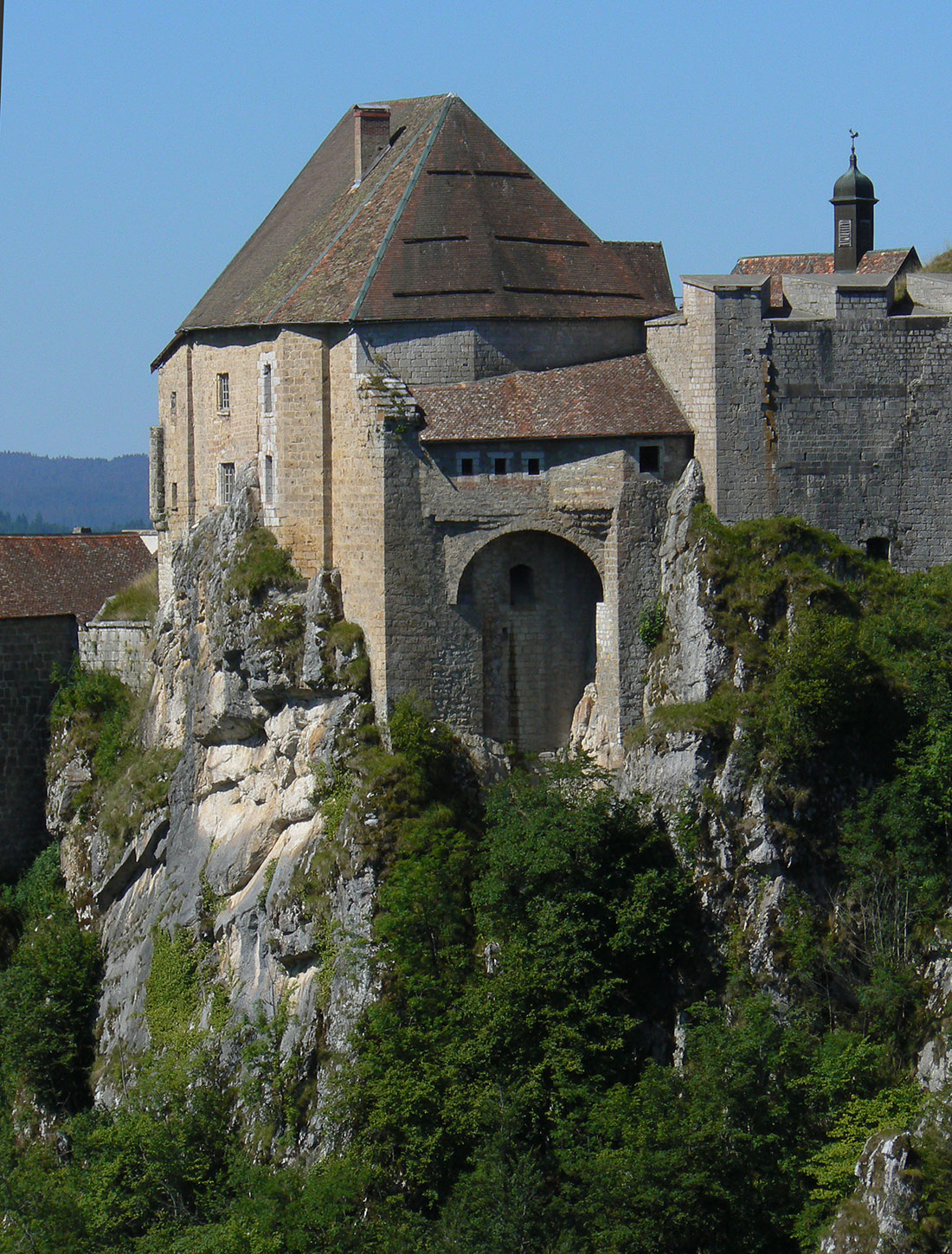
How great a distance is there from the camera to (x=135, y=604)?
5831cm

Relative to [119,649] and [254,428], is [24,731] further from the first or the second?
[254,428]

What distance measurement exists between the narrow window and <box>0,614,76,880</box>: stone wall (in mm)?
17506

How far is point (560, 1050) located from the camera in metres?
40.3

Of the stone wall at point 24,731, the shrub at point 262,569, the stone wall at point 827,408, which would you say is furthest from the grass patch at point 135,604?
the stone wall at point 827,408

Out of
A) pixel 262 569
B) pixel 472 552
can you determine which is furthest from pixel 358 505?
pixel 262 569

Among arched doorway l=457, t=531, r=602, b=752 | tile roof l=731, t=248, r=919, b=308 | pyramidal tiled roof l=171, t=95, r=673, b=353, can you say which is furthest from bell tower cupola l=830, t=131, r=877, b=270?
arched doorway l=457, t=531, r=602, b=752

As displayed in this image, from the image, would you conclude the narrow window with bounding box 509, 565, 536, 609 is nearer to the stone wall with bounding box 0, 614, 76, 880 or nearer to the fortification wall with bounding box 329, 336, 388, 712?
the fortification wall with bounding box 329, 336, 388, 712

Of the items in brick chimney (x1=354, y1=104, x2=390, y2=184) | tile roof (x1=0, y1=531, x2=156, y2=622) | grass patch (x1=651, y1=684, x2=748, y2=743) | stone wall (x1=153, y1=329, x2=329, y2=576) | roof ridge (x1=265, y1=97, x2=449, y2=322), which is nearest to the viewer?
grass patch (x1=651, y1=684, x2=748, y2=743)

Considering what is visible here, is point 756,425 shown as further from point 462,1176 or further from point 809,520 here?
point 462,1176

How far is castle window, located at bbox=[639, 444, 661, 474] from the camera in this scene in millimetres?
44188

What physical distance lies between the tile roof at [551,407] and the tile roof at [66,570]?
1857cm

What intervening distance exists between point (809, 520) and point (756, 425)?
245 cm

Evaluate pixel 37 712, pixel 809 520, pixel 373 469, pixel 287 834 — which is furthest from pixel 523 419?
pixel 37 712

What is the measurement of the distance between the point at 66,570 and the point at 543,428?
24081 millimetres
